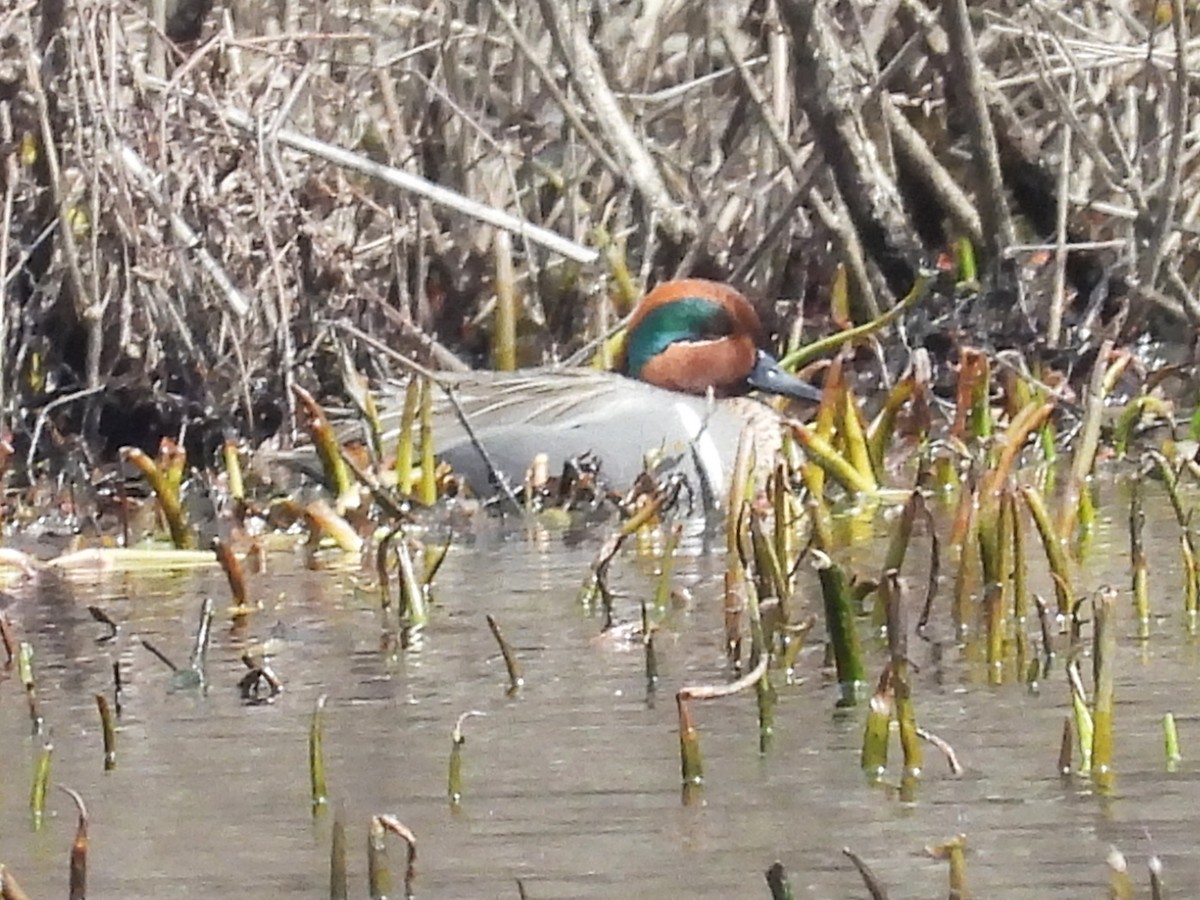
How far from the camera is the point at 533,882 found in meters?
2.86

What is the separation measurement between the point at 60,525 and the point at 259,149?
1120 mm

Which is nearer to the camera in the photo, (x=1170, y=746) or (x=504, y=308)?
(x=1170, y=746)

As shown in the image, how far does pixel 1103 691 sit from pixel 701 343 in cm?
440

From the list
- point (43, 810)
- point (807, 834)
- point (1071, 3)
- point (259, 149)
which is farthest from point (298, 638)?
point (1071, 3)

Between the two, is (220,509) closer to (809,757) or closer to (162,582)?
(162,582)

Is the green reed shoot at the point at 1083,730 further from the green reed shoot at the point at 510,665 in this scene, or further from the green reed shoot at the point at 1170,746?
the green reed shoot at the point at 510,665

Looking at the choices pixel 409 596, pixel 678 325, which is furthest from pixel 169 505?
pixel 678 325

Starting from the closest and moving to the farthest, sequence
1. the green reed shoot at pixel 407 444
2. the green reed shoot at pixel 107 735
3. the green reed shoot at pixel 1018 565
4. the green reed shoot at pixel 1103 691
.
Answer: the green reed shoot at pixel 1103 691 < the green reed shoot at pixel 107 735 < the green reed shoot at pixel 1018 565 < the green reed shoot at pixel 407 444

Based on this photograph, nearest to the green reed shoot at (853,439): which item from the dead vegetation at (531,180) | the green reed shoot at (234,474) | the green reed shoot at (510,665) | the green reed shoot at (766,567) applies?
the dead vegetation at (531,180)

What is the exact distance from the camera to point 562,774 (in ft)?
11.0

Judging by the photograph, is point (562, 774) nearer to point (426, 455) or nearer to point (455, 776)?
point (455, 776)

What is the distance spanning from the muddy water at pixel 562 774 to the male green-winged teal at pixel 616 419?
6.42 feet

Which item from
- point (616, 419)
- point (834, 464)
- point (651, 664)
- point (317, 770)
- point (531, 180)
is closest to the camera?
point (317, 770)

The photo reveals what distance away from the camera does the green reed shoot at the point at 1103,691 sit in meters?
3.03
